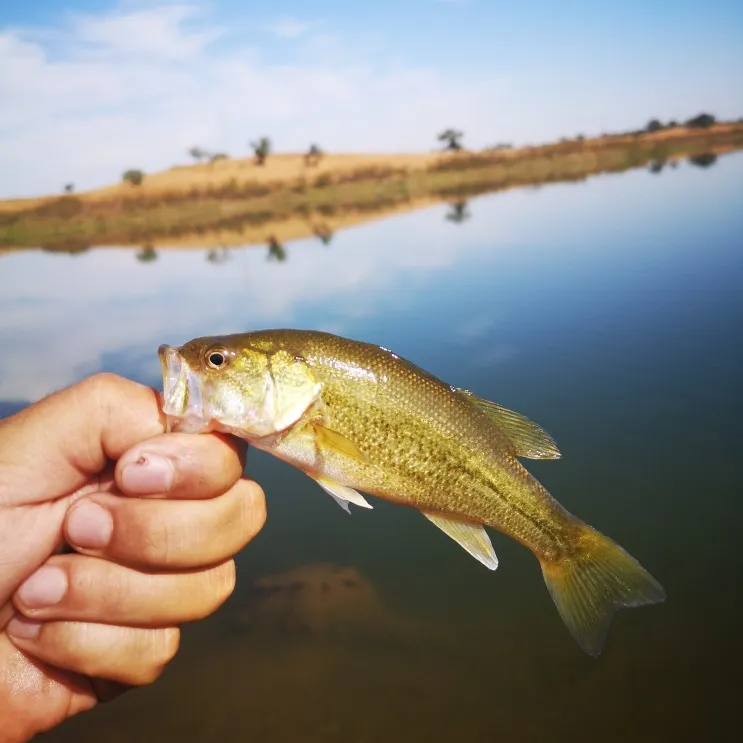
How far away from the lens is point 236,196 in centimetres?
6531

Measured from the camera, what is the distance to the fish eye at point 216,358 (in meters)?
2.74

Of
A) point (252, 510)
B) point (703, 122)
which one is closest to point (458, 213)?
point (252, 510)

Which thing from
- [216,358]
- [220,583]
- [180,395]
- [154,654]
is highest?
[216,358]

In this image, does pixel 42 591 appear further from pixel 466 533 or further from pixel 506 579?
pixel 506 579

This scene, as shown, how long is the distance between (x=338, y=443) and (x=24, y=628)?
1.66m

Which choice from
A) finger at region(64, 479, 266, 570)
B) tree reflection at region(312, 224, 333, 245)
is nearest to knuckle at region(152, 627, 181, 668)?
finger at region(64, 479, 266, 570)

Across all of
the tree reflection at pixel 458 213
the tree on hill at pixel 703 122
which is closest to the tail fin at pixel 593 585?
the tree reflection at pixel 458 213

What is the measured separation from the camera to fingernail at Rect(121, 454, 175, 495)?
2451 millimetres

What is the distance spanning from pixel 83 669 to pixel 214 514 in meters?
0.92

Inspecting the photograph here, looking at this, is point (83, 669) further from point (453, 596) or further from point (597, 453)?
point (597, 453)

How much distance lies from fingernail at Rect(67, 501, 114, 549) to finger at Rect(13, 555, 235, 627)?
116 mm

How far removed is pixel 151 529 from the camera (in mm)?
2562

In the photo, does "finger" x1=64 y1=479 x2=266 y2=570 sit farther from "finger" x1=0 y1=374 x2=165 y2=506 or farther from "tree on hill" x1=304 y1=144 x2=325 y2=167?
"tree on hill" x1=304 y1=144 x2=325 y2=167

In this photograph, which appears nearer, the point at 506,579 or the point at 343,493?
the point at 343,493
